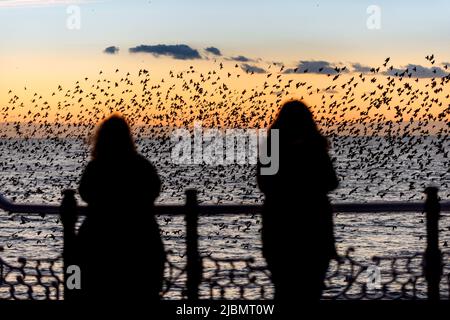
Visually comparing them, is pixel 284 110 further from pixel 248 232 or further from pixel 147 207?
pixel 248 232

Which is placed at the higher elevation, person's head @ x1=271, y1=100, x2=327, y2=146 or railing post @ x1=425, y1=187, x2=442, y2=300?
person's head @ x1=271, y1=100, x2=327, y2=146

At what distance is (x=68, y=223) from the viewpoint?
7.81 m

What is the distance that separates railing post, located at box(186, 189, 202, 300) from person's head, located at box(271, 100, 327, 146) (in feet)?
5.12

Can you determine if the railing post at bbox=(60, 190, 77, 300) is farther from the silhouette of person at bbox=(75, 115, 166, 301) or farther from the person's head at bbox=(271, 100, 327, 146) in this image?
the person's head at bbox=(271, 100, 327, 146)

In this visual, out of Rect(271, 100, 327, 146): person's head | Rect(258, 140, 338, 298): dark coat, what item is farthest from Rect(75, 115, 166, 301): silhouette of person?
Rect(271, 100, 327, 146): person's head

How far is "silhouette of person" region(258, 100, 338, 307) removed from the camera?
6551mm

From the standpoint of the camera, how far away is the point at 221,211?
796 centimetres

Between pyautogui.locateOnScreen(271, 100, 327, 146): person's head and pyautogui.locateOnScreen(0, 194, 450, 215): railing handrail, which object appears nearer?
pyautogui.locateOnScreen(271, 100, 327, 146): person's head

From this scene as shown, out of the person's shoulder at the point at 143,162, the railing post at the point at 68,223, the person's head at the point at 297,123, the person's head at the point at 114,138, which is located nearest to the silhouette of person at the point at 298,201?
the person's head at the point at 297,123

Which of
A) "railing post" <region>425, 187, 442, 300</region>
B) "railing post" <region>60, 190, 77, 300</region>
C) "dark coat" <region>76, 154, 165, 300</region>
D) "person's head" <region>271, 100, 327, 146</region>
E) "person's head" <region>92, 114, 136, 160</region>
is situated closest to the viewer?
"person's head" <region>92, 114, 136, 160</region>

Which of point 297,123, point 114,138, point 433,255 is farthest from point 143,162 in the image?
point 433,255

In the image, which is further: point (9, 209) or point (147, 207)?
point (9, 209)

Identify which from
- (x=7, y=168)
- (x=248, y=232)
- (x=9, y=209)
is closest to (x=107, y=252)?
(x=9, y=209)
